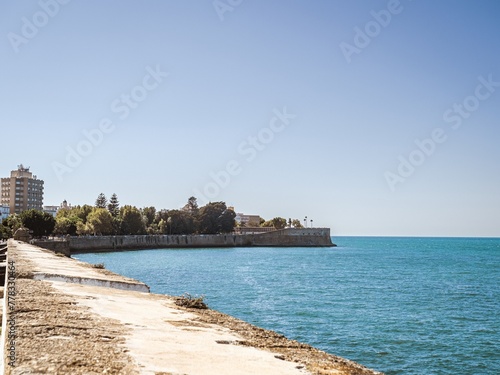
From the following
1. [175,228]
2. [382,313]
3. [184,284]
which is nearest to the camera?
[382,313]

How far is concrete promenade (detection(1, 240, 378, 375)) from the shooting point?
223 inches

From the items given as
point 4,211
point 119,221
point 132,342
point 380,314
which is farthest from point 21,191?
point 132,342

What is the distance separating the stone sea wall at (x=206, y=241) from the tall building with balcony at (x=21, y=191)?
5897 centimetres

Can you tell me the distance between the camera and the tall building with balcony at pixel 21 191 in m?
154

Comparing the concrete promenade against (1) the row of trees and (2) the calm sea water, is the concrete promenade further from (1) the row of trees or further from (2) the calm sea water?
(1) the row of trees

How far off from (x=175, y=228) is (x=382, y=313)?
11272cm

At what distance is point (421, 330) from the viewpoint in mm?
19562

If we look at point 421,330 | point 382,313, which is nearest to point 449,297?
point 382,313

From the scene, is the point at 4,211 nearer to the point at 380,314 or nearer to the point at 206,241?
the point at 206,241

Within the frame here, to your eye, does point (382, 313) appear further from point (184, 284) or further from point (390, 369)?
point (184, 284)

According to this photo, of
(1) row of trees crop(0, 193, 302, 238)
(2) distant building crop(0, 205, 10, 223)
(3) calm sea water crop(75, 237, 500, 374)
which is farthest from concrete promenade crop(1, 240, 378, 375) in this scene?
(2) distant building crop(0, 205, 10, 223)

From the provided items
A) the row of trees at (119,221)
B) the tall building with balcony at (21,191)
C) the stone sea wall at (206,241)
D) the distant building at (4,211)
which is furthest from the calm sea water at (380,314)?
the tall building with balcony at (21,191)

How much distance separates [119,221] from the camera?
383 feet

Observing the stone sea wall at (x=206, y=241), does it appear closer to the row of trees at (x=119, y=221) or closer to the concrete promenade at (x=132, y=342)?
the row of trees at (x=119, y=221)
